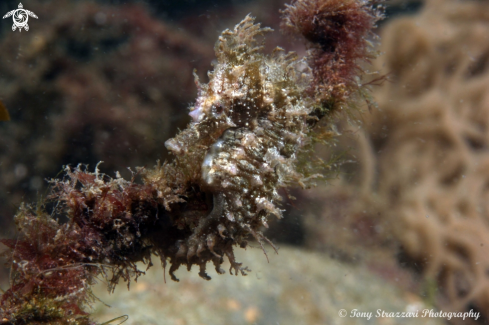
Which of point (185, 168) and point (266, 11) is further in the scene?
point (266, 11)

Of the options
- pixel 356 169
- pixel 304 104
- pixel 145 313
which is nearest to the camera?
pixel 304 104

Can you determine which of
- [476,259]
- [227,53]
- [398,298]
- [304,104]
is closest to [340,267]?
[398,298]

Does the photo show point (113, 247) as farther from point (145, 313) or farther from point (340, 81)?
point (340, 81)

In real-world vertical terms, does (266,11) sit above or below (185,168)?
above

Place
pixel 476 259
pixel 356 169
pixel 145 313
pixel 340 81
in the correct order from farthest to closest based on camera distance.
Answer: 1. pixel 356 169
2. pixel 476 259
3. pixel 145 313
4. pixel 340 81

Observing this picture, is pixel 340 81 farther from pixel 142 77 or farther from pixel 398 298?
pixel 398 298

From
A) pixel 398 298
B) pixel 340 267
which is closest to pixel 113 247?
pixel 340 267

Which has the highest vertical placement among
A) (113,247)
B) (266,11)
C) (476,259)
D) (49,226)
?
(266,11)
